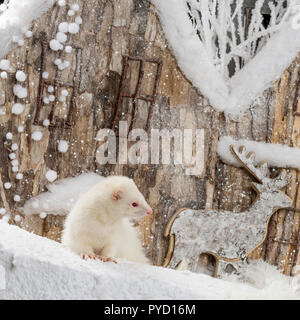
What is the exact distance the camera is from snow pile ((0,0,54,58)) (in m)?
1.17

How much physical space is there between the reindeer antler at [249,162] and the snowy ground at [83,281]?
0.48 metres

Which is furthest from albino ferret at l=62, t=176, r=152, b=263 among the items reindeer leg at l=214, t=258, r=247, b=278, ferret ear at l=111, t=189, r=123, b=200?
reindeer leg at l=214, t=258, r=247, b=278

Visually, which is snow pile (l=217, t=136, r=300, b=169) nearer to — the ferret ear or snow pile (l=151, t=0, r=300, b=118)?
snow pile (l=151, t=0, r=300, b=118)

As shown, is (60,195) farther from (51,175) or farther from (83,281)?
(83,281)

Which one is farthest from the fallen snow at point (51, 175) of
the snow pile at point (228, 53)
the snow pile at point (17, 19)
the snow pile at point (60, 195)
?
the snow pile at point (228, 53)

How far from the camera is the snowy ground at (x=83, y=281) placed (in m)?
0.71

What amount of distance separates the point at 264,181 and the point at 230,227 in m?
0.14

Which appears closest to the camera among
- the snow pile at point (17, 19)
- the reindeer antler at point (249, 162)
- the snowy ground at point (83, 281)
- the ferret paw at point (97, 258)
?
the snowy ground at point (83, 281)

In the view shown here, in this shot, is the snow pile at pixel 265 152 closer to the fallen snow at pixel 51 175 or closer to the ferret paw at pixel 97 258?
the fallen snow at pixel 51 175

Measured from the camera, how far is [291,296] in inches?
30.7

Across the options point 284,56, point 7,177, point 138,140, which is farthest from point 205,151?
point 7,177

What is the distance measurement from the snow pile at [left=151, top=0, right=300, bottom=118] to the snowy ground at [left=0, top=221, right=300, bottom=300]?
0.58 meters

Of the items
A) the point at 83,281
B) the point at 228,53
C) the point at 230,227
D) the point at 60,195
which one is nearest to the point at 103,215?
the point at 83,281

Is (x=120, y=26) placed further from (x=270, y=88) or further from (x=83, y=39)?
(x=270, y=88)
